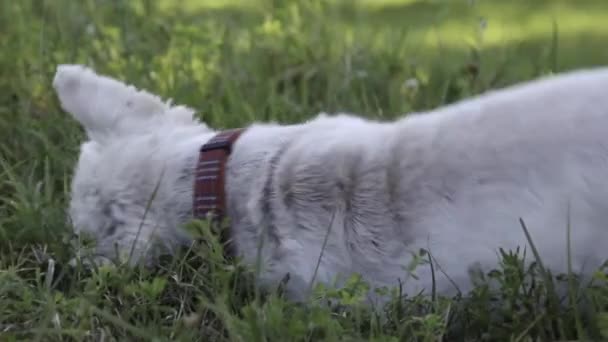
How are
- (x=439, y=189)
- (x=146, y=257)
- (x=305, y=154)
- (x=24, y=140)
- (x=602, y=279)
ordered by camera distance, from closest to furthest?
(x=602, y=279)
(x=439, y=189)
(x=305, y=154)
(x=146, y=257)
(x=24, y=140)

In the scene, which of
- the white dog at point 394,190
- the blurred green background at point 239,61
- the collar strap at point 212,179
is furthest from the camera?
the blurred green background at point 239,61

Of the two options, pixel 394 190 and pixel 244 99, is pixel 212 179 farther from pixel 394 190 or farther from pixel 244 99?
pixel 244 99

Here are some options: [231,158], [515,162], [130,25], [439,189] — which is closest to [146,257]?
[231,158]

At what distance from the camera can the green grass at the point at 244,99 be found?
243 centimetres

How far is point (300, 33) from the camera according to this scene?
4949mm

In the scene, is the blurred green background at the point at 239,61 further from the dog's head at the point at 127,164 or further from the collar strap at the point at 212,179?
the collar strap at the point at 212,179

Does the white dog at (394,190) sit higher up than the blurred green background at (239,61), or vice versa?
the blurred green background at (239,61)

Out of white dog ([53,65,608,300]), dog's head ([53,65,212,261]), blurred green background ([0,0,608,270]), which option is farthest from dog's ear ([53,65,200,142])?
blurred green background ([0,0,608,270])

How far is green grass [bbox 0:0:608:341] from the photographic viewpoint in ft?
7.96

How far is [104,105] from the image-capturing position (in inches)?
124

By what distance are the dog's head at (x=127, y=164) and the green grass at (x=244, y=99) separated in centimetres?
11

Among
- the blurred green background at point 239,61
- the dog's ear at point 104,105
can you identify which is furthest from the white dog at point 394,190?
the blurred green background at point 239,61

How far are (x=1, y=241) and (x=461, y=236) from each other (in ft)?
5.31

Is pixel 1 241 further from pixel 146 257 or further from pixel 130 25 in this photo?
pixel 130 25
